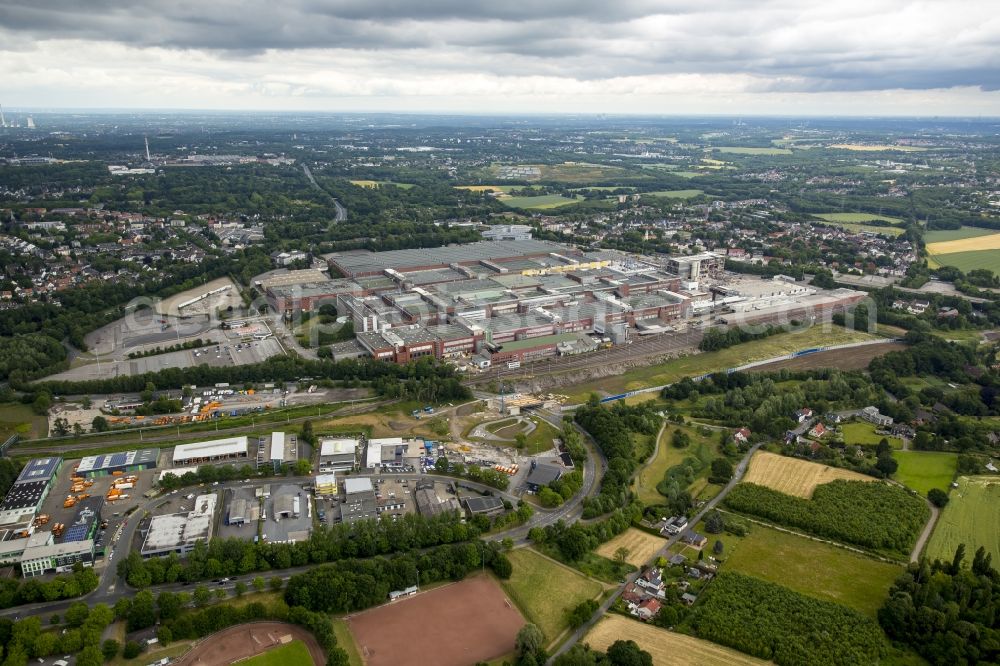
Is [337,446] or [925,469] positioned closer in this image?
[925,469]

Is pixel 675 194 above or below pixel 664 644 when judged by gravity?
above

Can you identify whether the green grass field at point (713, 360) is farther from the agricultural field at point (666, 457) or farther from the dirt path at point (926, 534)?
the dirt path at point (926, 534)

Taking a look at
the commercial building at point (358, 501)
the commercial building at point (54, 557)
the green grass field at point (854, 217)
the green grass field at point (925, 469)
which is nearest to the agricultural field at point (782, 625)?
the green grass field at point (925, 469)

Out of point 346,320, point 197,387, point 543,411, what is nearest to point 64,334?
point 197,387

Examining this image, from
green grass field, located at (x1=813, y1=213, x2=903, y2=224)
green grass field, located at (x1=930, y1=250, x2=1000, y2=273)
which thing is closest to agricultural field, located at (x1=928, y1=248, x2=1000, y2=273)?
green grass field, located at (x1=930, y1=250, x2=1000, y2=273)

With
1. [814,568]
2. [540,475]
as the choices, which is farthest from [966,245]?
[540,475]

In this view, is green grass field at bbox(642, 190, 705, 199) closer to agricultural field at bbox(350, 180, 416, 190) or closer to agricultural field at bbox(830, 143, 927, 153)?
agricultural field at bbox(350, 180, 416, 190)

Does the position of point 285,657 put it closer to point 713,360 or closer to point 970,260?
point 713,360
